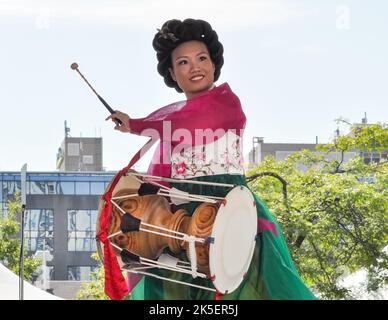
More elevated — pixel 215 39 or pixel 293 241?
pixel 215 39

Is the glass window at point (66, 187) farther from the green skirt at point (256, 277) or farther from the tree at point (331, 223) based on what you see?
the green skirt at point (256, 277)

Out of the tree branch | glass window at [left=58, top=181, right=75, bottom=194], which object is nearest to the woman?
the tree branch

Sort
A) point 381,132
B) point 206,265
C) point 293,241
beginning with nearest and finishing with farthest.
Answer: point 206,265 → point 293,241 → point 381,132

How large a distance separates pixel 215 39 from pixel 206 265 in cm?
93

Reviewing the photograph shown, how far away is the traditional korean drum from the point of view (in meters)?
3.87

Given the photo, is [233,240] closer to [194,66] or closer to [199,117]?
[199,117]

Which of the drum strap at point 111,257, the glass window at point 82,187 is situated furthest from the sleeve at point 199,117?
the glass window at point 82,187

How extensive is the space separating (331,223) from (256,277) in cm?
578

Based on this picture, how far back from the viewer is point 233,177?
13.4ft

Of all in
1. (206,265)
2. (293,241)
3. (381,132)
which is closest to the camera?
(206,265)

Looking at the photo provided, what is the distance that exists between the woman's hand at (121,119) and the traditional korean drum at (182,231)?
0.57 ft

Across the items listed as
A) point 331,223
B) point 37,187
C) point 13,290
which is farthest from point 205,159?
point 37,187

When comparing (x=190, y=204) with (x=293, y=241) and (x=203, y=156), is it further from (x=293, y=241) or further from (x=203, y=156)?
(x=293, y=241)
